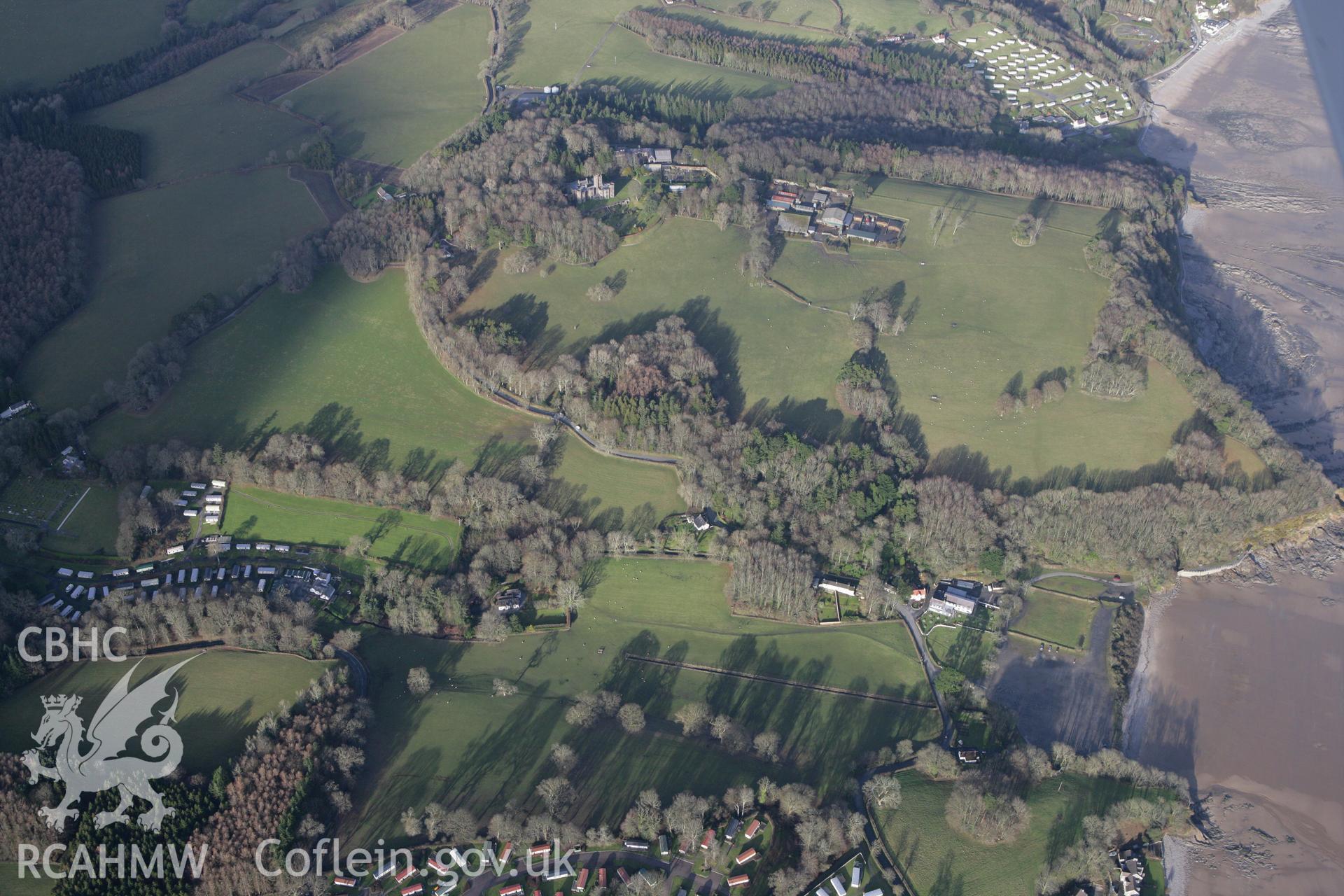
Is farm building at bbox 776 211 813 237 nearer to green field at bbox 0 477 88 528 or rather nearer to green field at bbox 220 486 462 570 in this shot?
green field at bbox 220 486 462 570

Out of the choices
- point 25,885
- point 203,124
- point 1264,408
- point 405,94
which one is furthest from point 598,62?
point 25,885

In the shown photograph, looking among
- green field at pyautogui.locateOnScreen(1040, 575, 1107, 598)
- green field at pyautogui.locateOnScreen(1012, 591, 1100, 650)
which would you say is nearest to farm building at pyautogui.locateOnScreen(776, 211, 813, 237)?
green field at pyautogui.locateOnScreen(1040, 575, 1107, 598)

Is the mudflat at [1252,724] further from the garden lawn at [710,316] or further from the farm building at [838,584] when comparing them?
the garden lawn at [710,316]

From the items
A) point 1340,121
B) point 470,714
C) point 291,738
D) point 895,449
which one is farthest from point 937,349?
point 1340,121

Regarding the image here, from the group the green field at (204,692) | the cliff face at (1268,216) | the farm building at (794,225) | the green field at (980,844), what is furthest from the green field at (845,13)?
the green field at (980,844)

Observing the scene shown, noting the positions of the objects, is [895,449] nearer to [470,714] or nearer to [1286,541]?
[1286,541]
